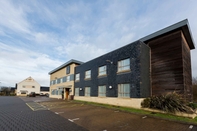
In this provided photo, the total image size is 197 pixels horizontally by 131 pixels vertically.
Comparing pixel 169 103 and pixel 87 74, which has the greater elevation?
pixel 87 74

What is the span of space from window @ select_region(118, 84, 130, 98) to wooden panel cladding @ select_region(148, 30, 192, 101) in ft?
8.54

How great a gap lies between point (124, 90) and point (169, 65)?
196 inches

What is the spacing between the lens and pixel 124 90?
532 inches

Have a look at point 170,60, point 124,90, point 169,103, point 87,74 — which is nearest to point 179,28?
point 170,60

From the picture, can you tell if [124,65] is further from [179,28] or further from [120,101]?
[179,28]

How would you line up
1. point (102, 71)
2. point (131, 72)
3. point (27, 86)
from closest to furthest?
point (131, 72) → point (102, 71) → point (27, 86)

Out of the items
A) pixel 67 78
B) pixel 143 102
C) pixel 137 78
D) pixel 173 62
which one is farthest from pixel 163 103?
pixel 67 78

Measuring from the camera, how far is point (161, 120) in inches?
331

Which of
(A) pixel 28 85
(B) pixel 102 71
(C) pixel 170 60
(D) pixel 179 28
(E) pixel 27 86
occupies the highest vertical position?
(D) pixel 179 28

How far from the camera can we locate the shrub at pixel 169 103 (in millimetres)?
9355

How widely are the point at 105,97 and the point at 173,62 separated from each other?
8.56 m

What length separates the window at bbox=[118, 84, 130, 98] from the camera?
13092 mm

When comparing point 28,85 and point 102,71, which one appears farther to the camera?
point 28,85

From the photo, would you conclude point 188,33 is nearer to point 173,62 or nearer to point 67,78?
point 173,62
